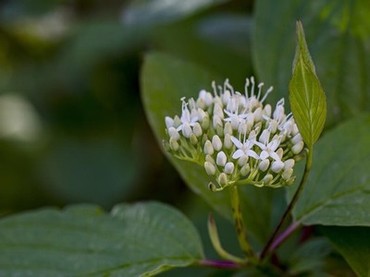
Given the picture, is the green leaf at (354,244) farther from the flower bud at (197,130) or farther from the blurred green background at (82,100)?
the blurred green background at (82,100)

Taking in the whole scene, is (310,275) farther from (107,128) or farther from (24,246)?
(107,128)

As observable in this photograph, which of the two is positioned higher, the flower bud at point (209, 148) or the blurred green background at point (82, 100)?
the flower bud at point (209, 148)

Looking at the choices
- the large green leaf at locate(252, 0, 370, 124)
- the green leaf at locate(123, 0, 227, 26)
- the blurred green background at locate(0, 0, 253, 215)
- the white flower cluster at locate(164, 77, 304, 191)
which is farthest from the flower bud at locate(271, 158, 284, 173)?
the blurred green background at locate(0, 0, 253, 215)

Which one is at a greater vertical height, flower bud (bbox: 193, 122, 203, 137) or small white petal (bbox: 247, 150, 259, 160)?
flower bud (bbox: 193, 122, 203, 137)

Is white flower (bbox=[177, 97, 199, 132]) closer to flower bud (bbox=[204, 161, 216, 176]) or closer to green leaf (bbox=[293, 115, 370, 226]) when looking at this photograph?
flower bud (bbox=[204, 161, 216, 176])

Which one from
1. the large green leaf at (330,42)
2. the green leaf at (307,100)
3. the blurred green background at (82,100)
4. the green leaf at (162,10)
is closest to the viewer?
the green leaf at (307,100)

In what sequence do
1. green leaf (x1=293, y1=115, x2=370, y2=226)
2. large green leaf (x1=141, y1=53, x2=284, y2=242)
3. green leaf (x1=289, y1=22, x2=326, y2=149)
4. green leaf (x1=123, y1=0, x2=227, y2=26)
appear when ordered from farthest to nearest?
green leaf (x1=123, y1=0, x2=227, y2=26) < large green leaf (x1=141, y1=53, x2=284, y2=242) < green leaf (x1=293, y1=115, x2=370, y2=226) < green leaf (x1=289, y1=22, x2=326, y2=149)

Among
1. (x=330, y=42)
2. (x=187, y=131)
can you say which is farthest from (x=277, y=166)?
(x=330, y=42)

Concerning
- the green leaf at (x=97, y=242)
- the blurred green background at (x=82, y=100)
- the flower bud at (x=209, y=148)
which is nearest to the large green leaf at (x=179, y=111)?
the green leaf at (x=97, y=242)
